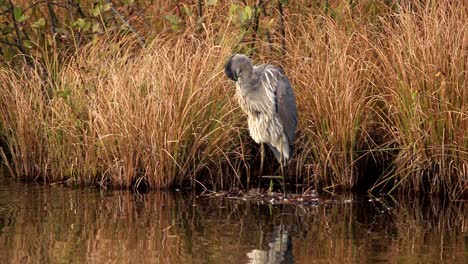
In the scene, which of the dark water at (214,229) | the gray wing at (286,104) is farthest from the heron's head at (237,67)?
the dark water at (214,229)

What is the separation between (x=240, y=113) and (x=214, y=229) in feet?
6.92

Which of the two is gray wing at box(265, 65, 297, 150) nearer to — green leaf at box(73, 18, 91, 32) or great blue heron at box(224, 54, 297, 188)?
great blue heron at box(224, 54, 297, 188)

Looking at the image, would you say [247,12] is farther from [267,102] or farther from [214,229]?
[214,229]

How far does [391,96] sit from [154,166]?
1991 mm

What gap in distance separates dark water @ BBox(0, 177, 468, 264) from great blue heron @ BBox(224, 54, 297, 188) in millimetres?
668

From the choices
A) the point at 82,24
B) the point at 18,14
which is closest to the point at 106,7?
the point at 82,24

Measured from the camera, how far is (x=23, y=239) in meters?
6.89

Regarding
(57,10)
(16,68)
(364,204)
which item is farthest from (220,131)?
(57,10)

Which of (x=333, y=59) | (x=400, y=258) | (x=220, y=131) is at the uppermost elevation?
(x=333, y=59)

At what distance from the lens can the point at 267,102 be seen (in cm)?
882

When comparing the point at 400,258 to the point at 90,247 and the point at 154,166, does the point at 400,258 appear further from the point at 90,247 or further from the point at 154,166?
the point at 154,166

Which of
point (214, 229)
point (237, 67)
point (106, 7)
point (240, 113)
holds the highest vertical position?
point (106, 7)

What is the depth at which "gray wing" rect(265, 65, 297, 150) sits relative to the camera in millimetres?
8602

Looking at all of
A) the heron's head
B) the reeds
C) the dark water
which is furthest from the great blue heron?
the dark water
